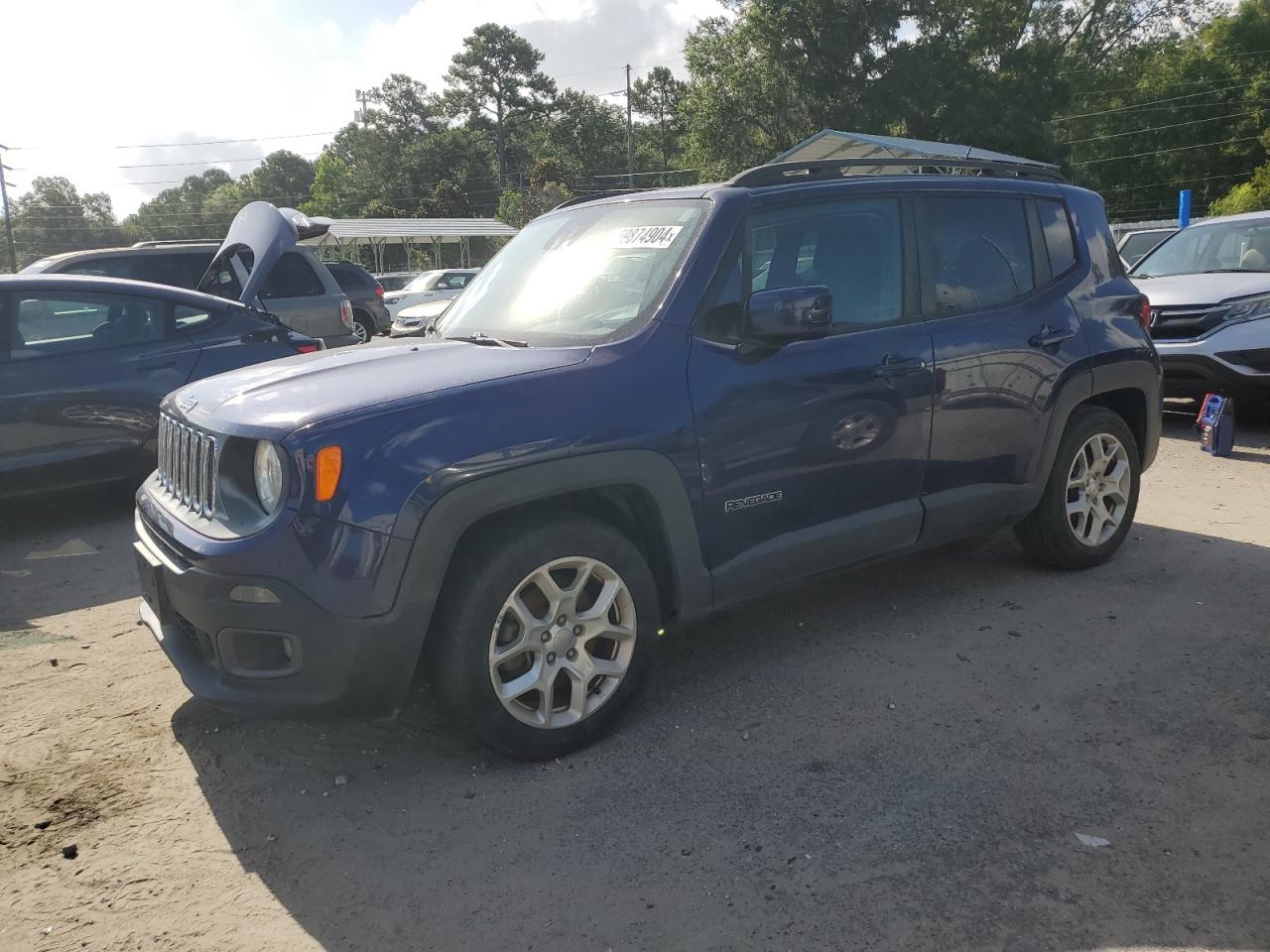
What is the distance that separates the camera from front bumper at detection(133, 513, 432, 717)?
284cm

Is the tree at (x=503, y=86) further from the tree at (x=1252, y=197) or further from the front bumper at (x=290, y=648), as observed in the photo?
the front bumper at (x=290, y=648)

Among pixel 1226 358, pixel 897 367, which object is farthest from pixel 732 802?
pixel 1226 358

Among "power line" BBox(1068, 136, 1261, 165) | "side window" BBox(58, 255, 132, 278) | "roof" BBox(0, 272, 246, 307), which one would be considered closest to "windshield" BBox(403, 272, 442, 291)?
"side window" BBox(58, 255, 132, 278)

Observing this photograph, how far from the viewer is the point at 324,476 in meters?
2.81

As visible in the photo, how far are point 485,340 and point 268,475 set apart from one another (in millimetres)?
1066

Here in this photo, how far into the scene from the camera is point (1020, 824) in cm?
288

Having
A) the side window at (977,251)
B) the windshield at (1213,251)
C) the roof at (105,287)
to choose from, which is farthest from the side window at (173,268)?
the windshield at (1213,251)

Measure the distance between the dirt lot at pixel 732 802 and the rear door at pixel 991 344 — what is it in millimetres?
637

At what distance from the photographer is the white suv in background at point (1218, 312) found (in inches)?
308

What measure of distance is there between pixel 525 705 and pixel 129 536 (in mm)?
4014

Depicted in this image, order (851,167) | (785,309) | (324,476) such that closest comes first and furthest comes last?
(324,476), (785,309), (851,167)

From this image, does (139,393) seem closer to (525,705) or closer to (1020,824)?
(525,705)

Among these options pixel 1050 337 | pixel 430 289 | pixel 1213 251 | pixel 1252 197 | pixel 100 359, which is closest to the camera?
pixel 1050 337

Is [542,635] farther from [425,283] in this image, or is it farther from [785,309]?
[425,283]
